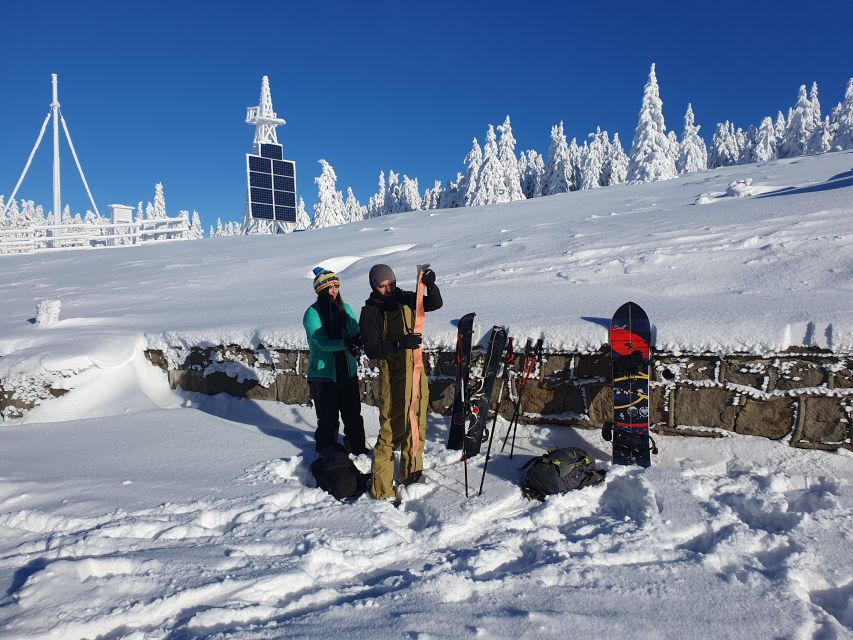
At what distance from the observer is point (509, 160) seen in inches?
2003

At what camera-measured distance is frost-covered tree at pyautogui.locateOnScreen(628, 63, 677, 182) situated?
126 ft

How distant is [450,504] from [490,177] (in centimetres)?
4703

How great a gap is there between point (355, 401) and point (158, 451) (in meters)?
1.82

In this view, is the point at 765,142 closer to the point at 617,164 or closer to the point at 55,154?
the point at 617,164

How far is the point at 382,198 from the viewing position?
245 ft

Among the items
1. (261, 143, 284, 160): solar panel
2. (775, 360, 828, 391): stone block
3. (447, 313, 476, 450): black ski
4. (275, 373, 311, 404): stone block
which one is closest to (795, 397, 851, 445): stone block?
(775, 360, 828, 391): stone block

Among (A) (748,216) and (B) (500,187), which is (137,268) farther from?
(B) (500,187)

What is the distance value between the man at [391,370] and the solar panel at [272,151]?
30393 mm

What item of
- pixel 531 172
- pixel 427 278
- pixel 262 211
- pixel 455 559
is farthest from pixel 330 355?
pixel 531 172

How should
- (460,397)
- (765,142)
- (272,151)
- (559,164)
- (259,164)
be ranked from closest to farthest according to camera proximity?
(460,397) → (259,164) → (272,151) → (559,164) → (765,142)

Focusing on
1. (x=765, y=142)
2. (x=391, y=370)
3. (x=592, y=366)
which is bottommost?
(x=592, y=366)

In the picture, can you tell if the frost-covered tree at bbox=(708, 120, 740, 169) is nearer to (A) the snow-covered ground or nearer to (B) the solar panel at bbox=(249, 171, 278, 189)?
(B) the solar panel at bbox=(249, 171, 278, 189)

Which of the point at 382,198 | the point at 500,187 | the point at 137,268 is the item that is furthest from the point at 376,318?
the point at 382,198

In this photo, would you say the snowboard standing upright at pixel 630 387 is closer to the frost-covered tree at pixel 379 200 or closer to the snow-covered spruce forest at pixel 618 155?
the snow-covered spruce forest at pixel 618 155
